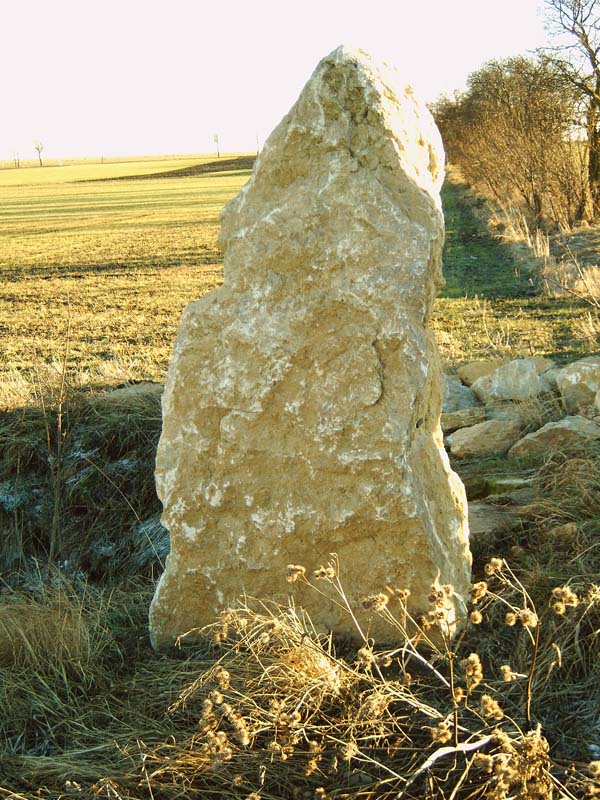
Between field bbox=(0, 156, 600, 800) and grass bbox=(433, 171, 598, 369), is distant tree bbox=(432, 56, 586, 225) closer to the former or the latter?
grass bbox=(433, 171, 598, 369)

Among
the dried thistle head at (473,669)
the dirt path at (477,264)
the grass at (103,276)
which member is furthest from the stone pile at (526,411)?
the dirt path at (477,264)

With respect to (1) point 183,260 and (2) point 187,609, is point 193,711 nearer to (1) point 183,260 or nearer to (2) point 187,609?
(2) point 187,609

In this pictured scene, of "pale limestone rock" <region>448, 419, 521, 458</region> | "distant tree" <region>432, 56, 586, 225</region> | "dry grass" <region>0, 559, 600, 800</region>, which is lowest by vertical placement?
"dry grass" <region>0, 559, 600, 800</region>

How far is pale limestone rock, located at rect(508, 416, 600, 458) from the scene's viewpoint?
427 cm

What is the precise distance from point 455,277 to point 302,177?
10.3 meters

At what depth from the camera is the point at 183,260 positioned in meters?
17.4

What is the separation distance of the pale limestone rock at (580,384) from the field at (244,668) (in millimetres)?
838

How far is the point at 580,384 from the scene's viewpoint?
498 centimetres

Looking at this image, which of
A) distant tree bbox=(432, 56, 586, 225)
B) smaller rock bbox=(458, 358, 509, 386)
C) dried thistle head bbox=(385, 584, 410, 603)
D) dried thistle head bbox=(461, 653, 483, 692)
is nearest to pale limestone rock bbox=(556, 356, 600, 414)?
smaller rock bbox=(458, 358, 509, 386)

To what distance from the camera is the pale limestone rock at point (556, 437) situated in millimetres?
4266

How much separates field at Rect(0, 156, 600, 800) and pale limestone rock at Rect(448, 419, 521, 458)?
0.64 feet

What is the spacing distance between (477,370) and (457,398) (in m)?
0.59

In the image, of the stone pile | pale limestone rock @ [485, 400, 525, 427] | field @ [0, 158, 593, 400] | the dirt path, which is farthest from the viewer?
the dirt path

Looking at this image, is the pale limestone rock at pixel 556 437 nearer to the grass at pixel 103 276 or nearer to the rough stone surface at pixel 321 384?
the rough stone surface at pixel 321 384
